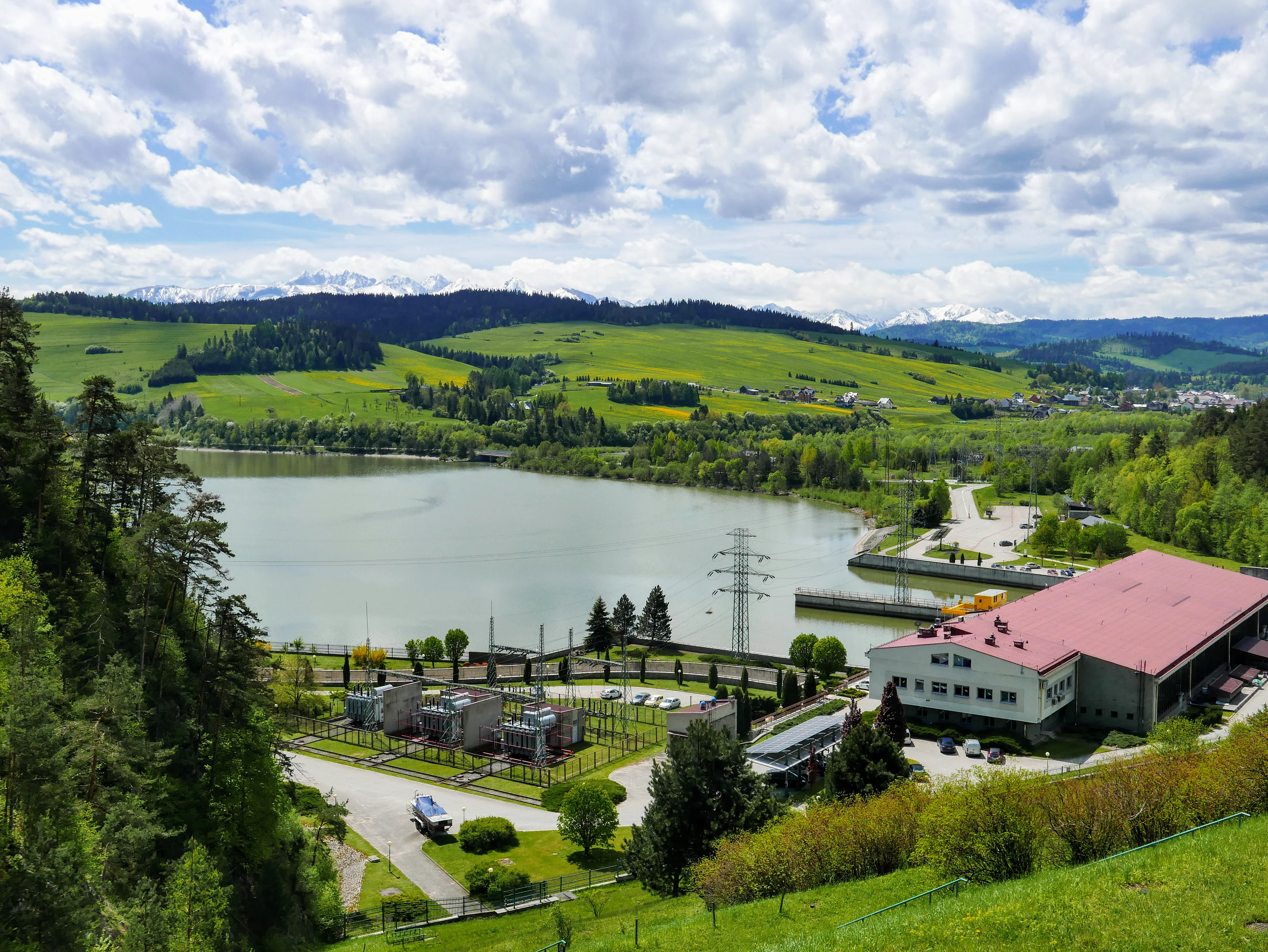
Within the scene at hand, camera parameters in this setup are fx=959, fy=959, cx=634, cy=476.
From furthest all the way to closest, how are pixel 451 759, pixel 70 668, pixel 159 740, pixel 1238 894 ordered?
pixel 451 759, pixel 70 668, pixel 159 740, pixel 1238 894

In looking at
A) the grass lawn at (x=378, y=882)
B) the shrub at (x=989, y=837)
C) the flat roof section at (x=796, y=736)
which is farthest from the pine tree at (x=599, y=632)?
the shrub at (x=989, y=837)

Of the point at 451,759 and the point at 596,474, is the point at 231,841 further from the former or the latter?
the point at 596,474

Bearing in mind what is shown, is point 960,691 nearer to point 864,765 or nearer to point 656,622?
point 864,765

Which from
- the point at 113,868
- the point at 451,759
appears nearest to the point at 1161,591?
the point at 451,759

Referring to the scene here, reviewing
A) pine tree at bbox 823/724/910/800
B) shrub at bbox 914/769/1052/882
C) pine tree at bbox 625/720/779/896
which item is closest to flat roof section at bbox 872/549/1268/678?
pine tree at bbox 823/724/910/800

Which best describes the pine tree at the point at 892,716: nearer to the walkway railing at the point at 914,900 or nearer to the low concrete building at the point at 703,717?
the low concrete building at the point at 703,717

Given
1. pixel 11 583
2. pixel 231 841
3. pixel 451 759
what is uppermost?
pixel 11 583

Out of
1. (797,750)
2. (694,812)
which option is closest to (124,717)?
(694,812)
